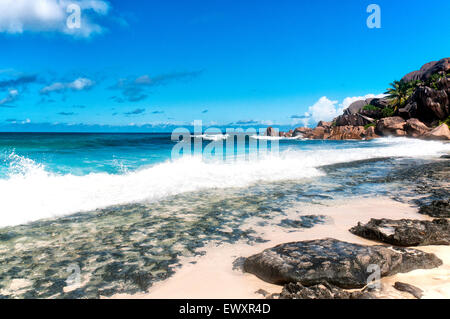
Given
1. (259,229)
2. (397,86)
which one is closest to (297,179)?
(259,229)

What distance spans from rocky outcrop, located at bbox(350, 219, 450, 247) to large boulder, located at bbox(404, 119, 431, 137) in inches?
1662

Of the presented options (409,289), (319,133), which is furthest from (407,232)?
(319,133)

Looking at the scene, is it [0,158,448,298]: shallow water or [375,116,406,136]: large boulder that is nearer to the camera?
[0,158,448,298]: shallow water

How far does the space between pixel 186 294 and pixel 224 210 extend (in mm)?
3505

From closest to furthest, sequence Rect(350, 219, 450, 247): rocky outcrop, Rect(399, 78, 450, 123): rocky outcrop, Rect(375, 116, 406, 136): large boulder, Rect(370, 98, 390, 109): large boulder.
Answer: Rect(350, 219, 450, 247): rocky outcrop, Rect(399, 78, 450, 123): rocky outcrop, Rect(375, 116, 406, 136): large boulder, Rect(370, 98, 390, 109): large boulder

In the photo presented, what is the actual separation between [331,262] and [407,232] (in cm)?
190

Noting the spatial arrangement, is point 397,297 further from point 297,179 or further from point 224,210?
point 297,179

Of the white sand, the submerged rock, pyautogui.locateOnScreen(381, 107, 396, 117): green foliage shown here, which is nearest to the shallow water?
the white sand

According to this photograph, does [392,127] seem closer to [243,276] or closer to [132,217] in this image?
[132,217]

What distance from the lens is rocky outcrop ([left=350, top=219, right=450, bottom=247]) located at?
164 inches

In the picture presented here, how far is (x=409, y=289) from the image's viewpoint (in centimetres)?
290

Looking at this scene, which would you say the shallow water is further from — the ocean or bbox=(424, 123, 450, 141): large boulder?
bbox=(424, 123, 450, 141): large boulder

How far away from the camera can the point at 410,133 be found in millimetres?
41438

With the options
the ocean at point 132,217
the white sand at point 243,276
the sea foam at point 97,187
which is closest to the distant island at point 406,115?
the sea foam at point 97,187
